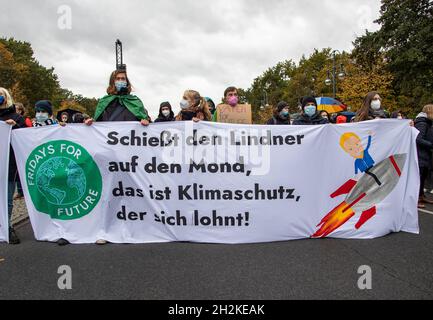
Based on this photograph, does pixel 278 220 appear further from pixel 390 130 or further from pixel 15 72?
pixel 15 72

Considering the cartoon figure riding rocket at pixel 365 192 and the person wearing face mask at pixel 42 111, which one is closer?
the cartoon figure riding rocket at pixel 365 192

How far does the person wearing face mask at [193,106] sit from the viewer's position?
5.34 metres

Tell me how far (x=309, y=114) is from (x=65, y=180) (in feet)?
11.5

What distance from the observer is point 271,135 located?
4492 mm

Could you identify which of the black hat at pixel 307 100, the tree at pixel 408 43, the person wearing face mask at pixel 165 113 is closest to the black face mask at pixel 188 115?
the black hat at pixel 307 100

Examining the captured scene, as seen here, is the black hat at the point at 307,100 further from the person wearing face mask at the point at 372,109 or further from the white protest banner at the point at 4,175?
the white protest banner at the point at 4,175

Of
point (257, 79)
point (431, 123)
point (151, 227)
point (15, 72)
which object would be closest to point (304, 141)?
point (151, 227)

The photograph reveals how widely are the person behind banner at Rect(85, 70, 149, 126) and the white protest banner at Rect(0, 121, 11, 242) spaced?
3.62ft

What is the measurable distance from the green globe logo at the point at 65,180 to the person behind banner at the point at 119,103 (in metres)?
0.67

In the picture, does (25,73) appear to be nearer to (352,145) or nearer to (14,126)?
(14,126)

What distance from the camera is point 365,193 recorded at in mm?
4531

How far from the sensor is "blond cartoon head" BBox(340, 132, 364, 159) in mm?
4535

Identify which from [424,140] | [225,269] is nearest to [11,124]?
→ [225,269]

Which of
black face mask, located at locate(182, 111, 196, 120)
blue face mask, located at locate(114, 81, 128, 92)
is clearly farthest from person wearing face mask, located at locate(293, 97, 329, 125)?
blue face mask, located at locate(114, 81, 128, 92)
